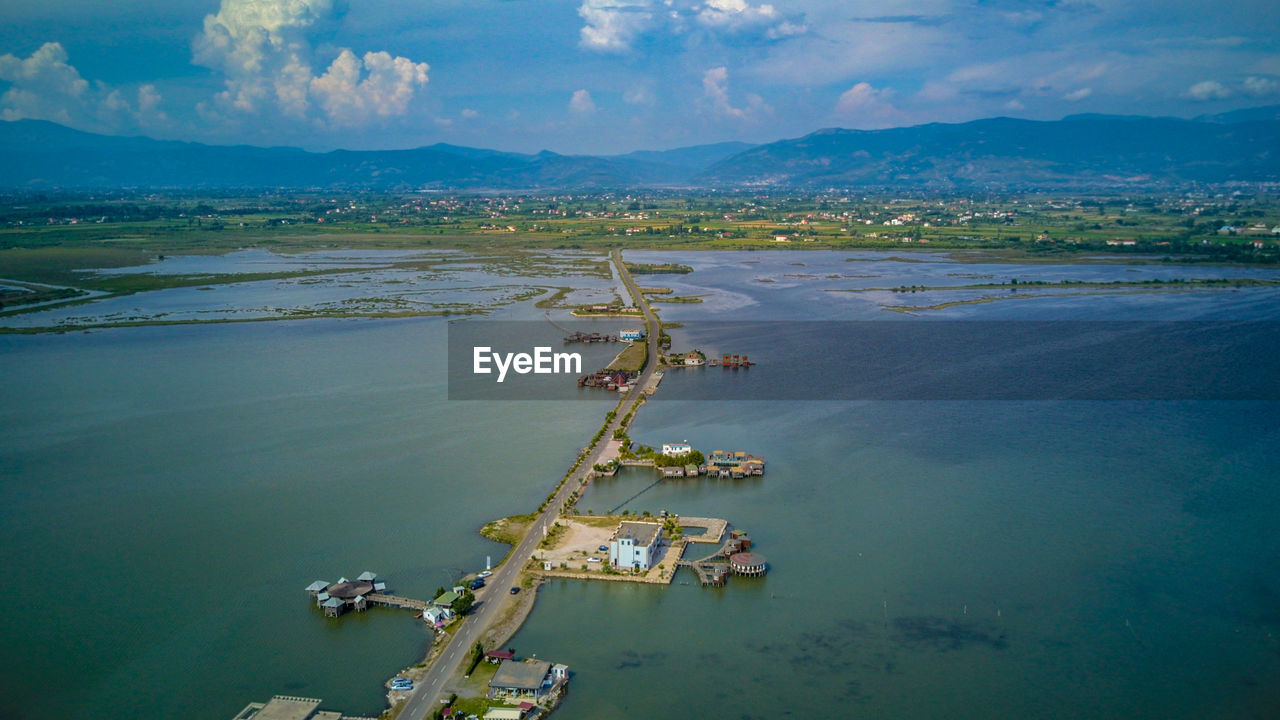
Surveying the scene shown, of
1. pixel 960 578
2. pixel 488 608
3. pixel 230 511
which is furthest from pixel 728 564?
pixel 230 511

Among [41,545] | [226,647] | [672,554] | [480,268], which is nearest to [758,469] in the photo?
[672,554]

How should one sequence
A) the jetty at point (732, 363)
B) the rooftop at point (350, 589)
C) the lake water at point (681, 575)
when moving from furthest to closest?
the jetty at point (732, 363) → the rooftop at point (350, 589) → the lake water at point (681, 575)

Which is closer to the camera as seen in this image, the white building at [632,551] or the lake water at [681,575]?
the lake water at [681,575]

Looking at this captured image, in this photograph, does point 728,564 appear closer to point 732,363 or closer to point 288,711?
point 288,711

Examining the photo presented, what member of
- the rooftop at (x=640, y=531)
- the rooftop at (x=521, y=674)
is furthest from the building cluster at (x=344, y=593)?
the rooftop at (x=640, y=531)

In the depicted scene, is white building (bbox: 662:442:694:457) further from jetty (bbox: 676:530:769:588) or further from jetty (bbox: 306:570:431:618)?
jetty (bbox: 306:570:431:618)

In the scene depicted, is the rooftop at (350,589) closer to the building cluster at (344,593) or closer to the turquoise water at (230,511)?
the building cluster at (344,593)

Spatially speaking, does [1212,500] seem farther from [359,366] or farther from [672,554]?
[359,366]
